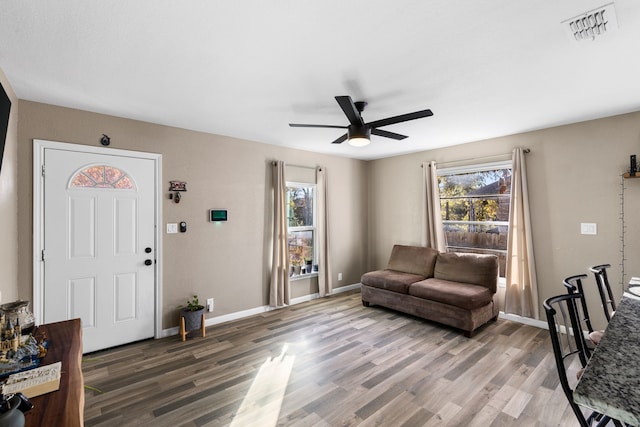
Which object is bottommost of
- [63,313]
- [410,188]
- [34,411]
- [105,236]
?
[63,313]

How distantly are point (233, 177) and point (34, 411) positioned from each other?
10.9ft

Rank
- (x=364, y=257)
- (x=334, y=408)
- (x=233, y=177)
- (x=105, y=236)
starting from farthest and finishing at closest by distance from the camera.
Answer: (x=364, y=257), (x=233, y=177), (x=105, y=236), (x=334, y=408)

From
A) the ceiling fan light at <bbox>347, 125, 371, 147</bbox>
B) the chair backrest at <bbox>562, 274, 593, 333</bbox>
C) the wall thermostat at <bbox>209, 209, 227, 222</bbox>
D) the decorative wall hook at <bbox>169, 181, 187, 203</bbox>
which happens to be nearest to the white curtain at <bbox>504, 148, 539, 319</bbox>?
the chair backrest at <bbox>562, 274, 593, 333</bbox>

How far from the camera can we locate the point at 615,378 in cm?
92

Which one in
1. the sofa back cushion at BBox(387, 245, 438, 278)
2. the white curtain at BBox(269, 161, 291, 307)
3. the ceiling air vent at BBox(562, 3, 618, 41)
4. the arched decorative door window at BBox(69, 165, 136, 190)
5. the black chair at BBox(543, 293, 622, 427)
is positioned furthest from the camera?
the sofa back cushion at BBox(387, 245, 438, 278)

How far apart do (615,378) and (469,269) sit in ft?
11.3

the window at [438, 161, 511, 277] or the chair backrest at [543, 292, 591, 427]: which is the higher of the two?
the window at [438, 161, 511, 277]

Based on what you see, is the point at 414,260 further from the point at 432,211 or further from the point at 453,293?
the point at 453,293

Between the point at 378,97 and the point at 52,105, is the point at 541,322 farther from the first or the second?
the point at 52,105

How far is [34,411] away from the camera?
42.1 inches

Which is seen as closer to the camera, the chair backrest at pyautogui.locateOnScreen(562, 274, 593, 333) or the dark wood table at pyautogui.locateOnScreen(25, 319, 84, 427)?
the dark wood table at pyautogui.locateOnScreen(25, 319, 84, 427)

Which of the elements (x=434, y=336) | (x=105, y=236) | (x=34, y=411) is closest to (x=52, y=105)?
(x=105, y=236)

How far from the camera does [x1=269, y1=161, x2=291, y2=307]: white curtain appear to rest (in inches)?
175

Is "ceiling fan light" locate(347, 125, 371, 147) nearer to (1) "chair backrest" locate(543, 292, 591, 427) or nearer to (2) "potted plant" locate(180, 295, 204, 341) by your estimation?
(1) "chair backrest" locate(543, 292, 591, 427)
